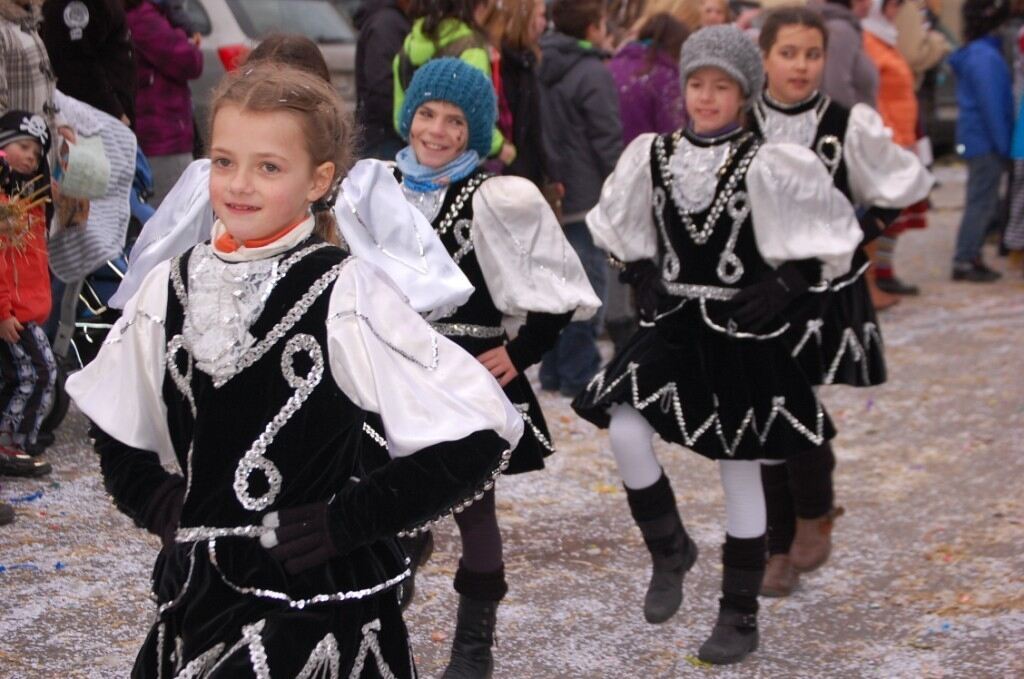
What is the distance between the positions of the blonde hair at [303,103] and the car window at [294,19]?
18.7 ft

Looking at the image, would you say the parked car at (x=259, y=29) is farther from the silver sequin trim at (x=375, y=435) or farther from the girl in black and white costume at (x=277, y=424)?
the girl in black and white costume at (x=277, y=424)

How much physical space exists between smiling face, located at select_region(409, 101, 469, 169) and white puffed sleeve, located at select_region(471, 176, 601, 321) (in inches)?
6.1

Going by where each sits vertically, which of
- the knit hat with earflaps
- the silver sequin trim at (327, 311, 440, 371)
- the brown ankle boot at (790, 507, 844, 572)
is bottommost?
the brown ankle boot at (790, 507, 844, 572)

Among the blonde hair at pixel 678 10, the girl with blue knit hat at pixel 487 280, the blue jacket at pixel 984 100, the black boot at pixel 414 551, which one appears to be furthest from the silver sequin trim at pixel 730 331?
the blue jacket at pixel 984 100

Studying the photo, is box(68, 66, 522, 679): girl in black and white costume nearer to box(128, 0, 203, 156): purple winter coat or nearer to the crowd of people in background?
the crowd of people in background

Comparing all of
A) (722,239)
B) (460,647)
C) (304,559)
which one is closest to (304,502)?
(304,559)

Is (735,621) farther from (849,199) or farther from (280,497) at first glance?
(280,497)

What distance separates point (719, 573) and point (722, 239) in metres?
1.31

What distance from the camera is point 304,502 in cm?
260

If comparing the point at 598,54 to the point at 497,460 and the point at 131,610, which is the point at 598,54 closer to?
the point at 131,610

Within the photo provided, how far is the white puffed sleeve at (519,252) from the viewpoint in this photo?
160 inches

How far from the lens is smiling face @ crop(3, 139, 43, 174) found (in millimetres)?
5281

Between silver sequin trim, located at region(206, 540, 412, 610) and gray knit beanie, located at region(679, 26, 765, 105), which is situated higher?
gray knit beanie, located at region(679, 26, 765, 105)

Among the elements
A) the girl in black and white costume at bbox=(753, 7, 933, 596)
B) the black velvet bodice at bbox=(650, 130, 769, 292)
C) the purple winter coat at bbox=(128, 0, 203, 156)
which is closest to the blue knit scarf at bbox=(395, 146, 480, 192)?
the black velvet bodice at bbox=(650, 130, 769, 292)
